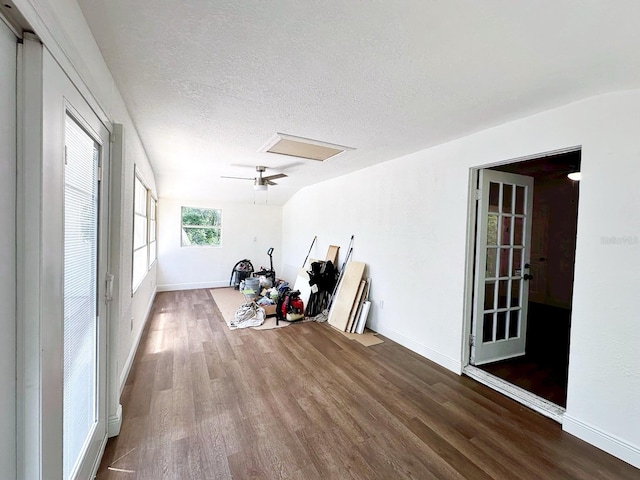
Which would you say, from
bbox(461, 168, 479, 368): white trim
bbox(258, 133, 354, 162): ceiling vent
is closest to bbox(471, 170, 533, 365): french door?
bbox(461, 168, 479, 368): white trim

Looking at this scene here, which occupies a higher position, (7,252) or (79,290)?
(7,252)

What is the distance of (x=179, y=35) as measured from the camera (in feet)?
4.88

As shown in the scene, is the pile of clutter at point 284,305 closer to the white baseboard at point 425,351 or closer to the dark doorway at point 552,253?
the white baseboard at point 425,351

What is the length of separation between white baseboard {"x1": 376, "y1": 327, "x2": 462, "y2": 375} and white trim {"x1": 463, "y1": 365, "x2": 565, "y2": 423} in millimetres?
102

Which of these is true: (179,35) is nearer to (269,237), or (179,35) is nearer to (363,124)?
(363,124)

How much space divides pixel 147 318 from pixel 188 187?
105 inches

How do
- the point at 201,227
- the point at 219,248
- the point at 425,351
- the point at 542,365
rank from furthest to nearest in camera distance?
the point at 219,248 → the point at 201,227 → the point at 425,351 → the point at 542,365

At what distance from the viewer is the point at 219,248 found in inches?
274

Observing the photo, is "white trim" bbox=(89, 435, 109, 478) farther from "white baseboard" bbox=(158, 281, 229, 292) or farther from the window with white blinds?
"white baseboard" bbox=(158, 281, 229, 292)

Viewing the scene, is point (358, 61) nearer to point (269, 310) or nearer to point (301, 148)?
point (301, 148)

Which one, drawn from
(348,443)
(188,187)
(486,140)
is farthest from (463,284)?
(188,187)

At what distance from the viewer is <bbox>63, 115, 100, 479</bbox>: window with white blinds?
127 centimetres

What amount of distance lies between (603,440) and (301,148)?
3.57 metres

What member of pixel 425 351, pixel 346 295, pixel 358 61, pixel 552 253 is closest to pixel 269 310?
pixel 346 295
